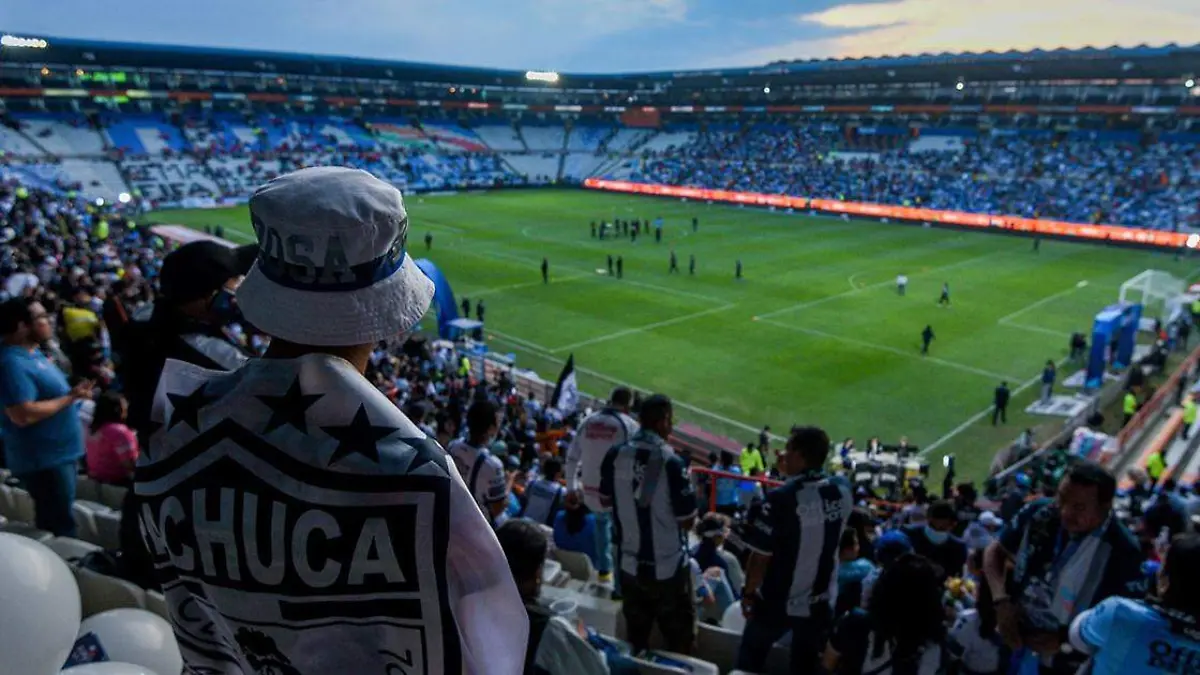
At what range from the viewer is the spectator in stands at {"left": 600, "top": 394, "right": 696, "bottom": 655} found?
4938 millimetres

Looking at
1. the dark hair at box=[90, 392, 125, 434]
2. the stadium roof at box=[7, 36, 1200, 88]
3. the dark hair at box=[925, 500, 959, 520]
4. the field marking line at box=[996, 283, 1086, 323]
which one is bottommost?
the field marking line at box=[996, 283, 1086, 323]

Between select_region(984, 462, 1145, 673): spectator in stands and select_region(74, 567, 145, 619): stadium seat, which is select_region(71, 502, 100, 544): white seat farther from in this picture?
select_region(984, 462, 1145, 673): spectator in stands

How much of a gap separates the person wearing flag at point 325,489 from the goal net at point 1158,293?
98.8 ft

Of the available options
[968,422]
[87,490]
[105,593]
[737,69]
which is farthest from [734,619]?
[737,69]

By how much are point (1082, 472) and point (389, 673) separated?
3.35m

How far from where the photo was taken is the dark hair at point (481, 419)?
5.58 meters

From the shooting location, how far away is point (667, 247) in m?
41.8

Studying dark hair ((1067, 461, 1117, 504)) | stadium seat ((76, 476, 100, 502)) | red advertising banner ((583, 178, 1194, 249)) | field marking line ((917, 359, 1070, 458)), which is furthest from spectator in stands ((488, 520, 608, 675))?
red advertising banner ((583, 178, 1194, 249))

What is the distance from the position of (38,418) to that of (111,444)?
145cm

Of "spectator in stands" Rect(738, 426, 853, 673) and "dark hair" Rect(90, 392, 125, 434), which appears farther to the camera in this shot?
"dark hair" Rect(90, 392, 125, 434)

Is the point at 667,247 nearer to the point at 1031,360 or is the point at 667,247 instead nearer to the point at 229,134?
the point at 1031,360

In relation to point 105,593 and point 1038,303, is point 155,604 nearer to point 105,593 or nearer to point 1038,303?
point 105,593

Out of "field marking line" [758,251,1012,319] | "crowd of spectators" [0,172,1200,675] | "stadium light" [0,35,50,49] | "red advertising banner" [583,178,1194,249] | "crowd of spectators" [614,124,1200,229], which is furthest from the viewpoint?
"stadium light" [0,35,50,49]

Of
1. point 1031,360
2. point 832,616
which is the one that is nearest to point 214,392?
point 832,616
